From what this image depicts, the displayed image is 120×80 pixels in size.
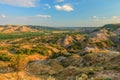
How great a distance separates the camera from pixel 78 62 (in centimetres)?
5022

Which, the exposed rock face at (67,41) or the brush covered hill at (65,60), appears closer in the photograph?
the brush covered hill at (65,60)

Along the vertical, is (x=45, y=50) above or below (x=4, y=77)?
below

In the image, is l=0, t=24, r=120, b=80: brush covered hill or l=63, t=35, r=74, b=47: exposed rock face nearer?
l=0, t=24, r=120, b=80: brush covered hill

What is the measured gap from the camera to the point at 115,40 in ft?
415

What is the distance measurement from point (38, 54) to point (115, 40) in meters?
51.7

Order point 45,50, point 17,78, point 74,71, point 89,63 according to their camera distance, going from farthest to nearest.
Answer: point 45,50
point 89,63
point 74,71
point 17,78

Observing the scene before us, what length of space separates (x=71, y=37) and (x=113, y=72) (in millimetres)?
115759

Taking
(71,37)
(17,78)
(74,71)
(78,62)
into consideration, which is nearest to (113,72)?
(74,71)

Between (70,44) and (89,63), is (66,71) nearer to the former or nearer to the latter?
(89,63)

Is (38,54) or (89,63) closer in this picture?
(89,63)

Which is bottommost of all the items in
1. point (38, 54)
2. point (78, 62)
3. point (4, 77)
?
point (38, 54)

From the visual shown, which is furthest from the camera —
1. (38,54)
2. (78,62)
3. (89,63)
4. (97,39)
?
(97,39)

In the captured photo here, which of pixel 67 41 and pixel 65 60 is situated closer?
pixel 65 60

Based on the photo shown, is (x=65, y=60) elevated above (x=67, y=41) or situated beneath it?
elevated above
